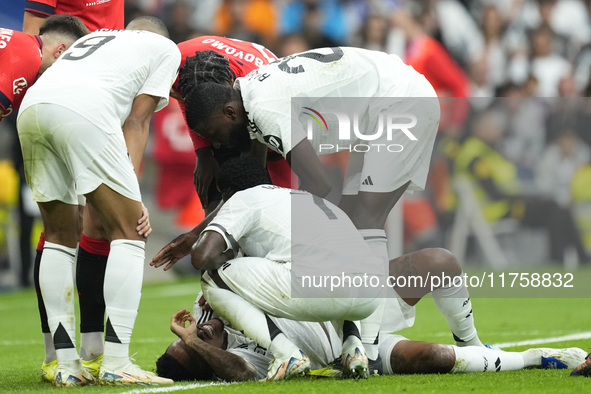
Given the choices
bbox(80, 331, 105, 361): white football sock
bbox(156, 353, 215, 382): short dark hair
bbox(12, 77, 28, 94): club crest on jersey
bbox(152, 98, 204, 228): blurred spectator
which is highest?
bbox(12, 77, 28, 94): club crest on jersey

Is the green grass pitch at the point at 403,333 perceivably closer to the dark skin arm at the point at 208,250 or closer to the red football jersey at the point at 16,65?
the dark skin arm at the point at 208,250

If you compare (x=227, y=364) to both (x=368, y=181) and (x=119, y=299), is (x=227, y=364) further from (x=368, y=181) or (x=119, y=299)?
(x=368, y=181)

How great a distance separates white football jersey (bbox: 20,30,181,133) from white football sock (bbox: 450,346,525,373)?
189 centimetres

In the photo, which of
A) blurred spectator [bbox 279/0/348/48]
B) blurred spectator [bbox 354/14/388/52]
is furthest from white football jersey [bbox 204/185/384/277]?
blurred spectator [bbox 279/0/348/48]

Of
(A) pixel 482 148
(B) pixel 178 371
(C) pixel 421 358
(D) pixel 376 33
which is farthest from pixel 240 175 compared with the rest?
(D) pixel 376 33

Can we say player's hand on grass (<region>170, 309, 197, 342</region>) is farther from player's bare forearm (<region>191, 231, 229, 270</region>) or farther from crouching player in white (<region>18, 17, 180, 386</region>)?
player's bare forearm (<region>191, 231, 229, 270</region>)

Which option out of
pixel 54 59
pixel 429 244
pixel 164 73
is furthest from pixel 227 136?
pixel 429 244

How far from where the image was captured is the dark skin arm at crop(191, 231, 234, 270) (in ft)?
10.6

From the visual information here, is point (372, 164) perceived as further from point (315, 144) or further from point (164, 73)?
point (164, 73)

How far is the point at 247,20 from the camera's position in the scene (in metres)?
11.6

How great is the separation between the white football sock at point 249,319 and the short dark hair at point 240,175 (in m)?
0.49

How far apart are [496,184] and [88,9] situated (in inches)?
231

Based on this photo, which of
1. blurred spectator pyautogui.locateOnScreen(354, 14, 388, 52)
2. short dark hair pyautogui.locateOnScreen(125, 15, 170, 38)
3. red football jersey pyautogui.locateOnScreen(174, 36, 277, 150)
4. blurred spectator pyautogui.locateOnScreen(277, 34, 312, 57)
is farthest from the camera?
blurred spectator pyautogui.locateOnScreen(354, 14, 388, 52)

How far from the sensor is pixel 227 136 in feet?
12.3
